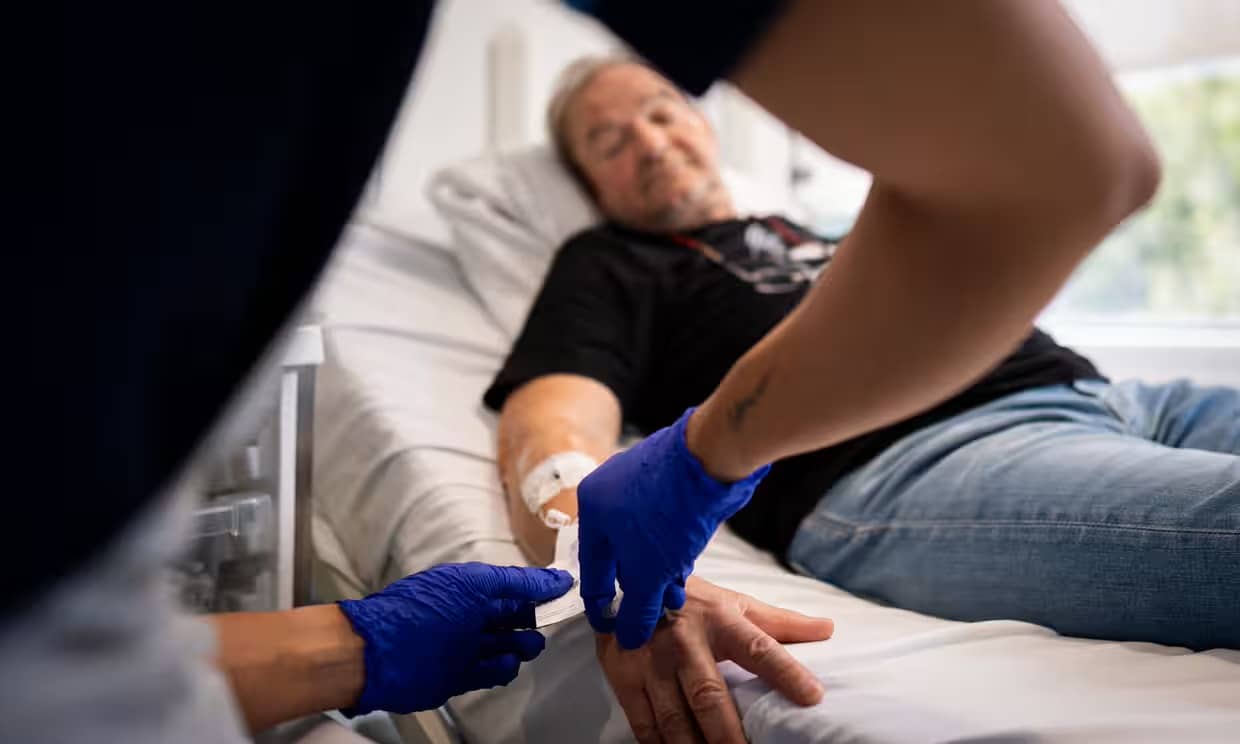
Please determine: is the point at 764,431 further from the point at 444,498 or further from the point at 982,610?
the point at 444,498

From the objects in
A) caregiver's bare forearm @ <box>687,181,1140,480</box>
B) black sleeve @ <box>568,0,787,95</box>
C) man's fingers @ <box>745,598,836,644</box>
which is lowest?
man's fingers @ <box>745,598,836,644</box>

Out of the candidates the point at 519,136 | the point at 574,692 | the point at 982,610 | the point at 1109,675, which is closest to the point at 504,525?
the point at 574,692

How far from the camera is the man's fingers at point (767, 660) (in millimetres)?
695

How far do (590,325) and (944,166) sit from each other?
0.87 metres

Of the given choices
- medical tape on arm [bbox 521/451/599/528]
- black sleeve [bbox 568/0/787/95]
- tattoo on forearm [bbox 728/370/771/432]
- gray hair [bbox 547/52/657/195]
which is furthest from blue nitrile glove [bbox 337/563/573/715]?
gray hair [bbox 547/52/657/195]

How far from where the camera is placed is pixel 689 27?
37 cm

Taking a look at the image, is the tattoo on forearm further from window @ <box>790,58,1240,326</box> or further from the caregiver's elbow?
window @ <box>790,58,1240,326</box>

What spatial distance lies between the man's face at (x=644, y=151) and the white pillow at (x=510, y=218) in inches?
2.6

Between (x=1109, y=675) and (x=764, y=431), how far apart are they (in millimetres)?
381

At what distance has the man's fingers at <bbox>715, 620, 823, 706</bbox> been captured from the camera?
2.28 feet

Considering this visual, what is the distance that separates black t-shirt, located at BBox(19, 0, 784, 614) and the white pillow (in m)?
1.08

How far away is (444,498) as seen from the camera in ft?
3.48

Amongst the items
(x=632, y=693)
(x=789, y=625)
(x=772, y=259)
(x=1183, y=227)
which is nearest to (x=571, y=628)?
(x=632, y=693)

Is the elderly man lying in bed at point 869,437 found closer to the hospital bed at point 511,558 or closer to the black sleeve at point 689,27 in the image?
the hospital bed at point 511,558
